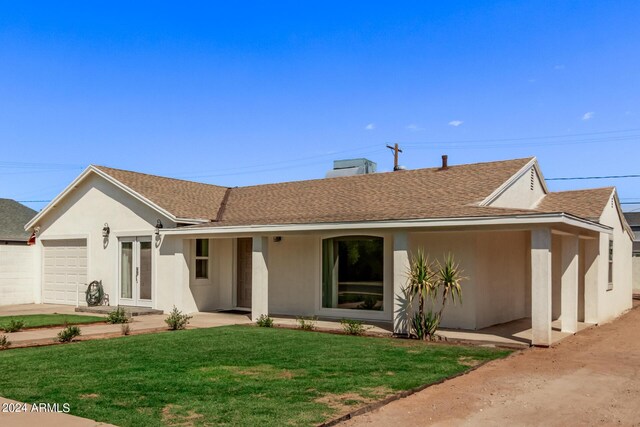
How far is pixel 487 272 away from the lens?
14.2 meters

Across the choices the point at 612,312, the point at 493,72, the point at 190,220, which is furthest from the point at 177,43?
the point at 612,312

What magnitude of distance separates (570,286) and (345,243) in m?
5.85

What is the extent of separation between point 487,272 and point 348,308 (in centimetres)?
394

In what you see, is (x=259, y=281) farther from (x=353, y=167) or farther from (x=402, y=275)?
(x=353, y=167)

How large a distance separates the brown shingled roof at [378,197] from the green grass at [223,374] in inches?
145

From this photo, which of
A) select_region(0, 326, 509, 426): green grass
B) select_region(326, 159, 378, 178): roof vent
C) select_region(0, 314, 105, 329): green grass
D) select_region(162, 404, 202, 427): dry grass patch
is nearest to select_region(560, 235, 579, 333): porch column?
select_region(0, 326, 509, 426): green grass

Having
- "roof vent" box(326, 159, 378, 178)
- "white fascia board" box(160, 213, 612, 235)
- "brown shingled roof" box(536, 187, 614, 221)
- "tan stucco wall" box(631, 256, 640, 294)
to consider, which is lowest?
"tan stucco wall" box(631, 256, 640, 294)

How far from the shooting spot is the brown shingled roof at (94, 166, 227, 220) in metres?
18.0

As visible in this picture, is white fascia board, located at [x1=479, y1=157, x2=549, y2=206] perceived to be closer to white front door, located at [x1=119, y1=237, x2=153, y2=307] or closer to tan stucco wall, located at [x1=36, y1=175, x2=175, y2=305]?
tan stucco wall, located at [x1=36, y1=175, x2=175, y2=305]

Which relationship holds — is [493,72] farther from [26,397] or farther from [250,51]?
[26,397]

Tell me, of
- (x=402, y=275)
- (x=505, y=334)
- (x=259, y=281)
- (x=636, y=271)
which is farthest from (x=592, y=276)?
(x=636, y=271)

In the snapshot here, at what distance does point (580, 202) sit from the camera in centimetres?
1661

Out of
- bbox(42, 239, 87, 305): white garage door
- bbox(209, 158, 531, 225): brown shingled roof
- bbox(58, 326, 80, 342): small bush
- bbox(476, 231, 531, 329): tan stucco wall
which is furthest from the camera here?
bbox(42, 239, 87, 305): white garage door

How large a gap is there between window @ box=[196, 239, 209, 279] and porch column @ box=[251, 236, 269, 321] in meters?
3.14
